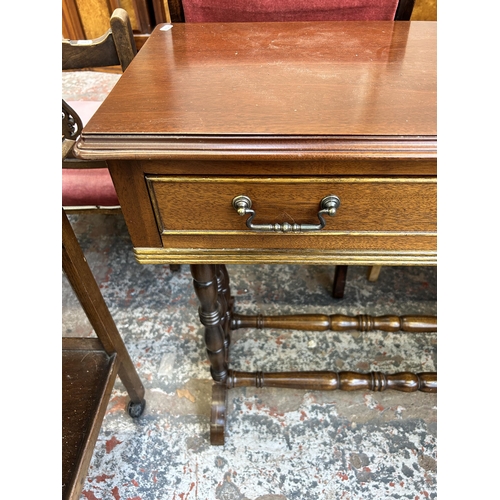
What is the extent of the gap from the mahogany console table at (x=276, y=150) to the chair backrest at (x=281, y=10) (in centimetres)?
22

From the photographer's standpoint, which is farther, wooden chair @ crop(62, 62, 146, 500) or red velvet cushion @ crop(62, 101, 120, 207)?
red velvet cushion @ crop(62, 101, 120, 207)

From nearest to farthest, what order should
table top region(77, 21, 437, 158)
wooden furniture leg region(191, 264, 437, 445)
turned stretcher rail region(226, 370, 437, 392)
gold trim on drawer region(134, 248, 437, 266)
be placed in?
1. table top region(77, 21, 437, 158)
2. gold trim on drawer region(134, 248, 437, 266)
3. wooden furniture leg region(191, 264, 437, 445)
4. turned stretcher rail region(226, 370, 437, 392)

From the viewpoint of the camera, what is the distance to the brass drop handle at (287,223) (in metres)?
0.49

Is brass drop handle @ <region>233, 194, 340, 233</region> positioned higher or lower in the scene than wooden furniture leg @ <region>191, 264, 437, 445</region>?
higher

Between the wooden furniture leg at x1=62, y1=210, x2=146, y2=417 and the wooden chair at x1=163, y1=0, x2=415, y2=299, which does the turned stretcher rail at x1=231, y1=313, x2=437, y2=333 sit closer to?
the wooden furniture leg at x1=62, y1=210, x2=146, y2=417

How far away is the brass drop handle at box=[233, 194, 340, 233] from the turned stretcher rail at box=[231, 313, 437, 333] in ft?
1.87

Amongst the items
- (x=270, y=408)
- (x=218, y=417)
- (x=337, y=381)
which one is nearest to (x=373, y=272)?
(x=337, y=381)

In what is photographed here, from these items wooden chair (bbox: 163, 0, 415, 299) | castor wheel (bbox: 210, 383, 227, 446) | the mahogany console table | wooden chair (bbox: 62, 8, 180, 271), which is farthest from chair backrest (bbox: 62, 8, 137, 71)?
castor wheel (bbox: 210, 383, 227, 446)

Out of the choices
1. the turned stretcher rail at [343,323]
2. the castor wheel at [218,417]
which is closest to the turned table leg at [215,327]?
the castor wheel at [218,417]

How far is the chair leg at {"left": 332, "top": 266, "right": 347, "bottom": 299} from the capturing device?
1.15m

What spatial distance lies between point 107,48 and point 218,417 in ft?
2.80

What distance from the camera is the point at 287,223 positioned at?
51 cm

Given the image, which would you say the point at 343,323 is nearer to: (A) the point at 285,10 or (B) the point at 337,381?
(B) the point at 337,381

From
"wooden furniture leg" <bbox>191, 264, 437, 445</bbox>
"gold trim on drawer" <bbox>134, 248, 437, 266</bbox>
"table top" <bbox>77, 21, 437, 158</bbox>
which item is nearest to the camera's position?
"table top" <bbox>77, 21, 437, 158</bbox>
